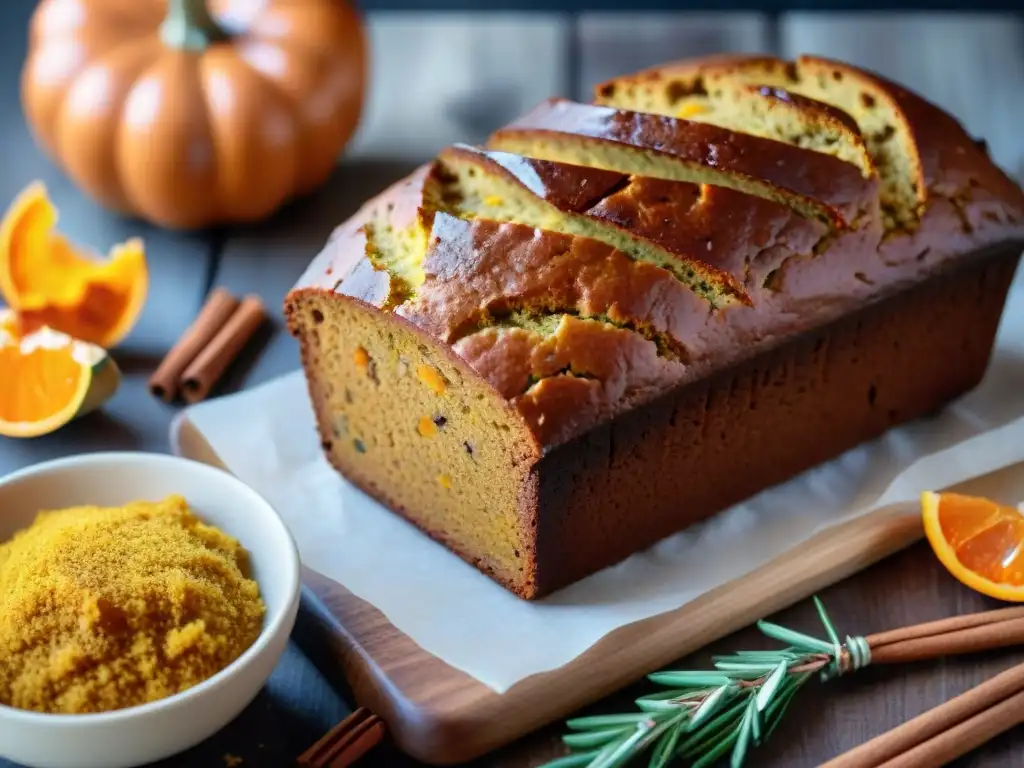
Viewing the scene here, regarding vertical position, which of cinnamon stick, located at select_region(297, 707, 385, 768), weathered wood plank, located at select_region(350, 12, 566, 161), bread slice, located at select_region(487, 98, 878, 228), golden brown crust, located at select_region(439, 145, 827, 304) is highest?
bread slice, located at select_region(487, 98, 878, 228)

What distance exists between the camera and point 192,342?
9.95ft

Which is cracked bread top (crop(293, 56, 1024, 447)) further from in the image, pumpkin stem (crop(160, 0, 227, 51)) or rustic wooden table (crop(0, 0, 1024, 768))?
pumpkin stem (crop(160, 0, 227, 51))

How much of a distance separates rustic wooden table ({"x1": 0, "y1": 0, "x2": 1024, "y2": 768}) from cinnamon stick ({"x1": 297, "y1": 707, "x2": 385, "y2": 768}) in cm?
6

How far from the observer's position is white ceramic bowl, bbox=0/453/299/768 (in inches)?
72.6

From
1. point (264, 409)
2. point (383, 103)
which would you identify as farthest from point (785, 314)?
point (383, 103)

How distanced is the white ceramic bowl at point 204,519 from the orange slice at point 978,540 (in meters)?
1.12

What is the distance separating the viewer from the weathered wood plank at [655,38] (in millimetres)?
4191

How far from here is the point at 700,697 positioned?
2.06 metres

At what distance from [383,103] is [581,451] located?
7.06 ft

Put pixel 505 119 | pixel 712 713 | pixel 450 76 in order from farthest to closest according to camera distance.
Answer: pixel 450 76 → pixel 505 119 → pixel 712 713

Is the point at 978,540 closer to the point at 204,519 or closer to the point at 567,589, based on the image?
the point at 567,589

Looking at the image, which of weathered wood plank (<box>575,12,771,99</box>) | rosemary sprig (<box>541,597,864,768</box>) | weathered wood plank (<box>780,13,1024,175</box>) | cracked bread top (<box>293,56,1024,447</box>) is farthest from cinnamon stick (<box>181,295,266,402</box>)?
weathered wood plank (<box>780,13,1024,175</box>)

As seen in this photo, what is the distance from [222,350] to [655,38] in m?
1.98

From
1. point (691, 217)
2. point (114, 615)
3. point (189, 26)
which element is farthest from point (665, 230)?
point (189, 26)
